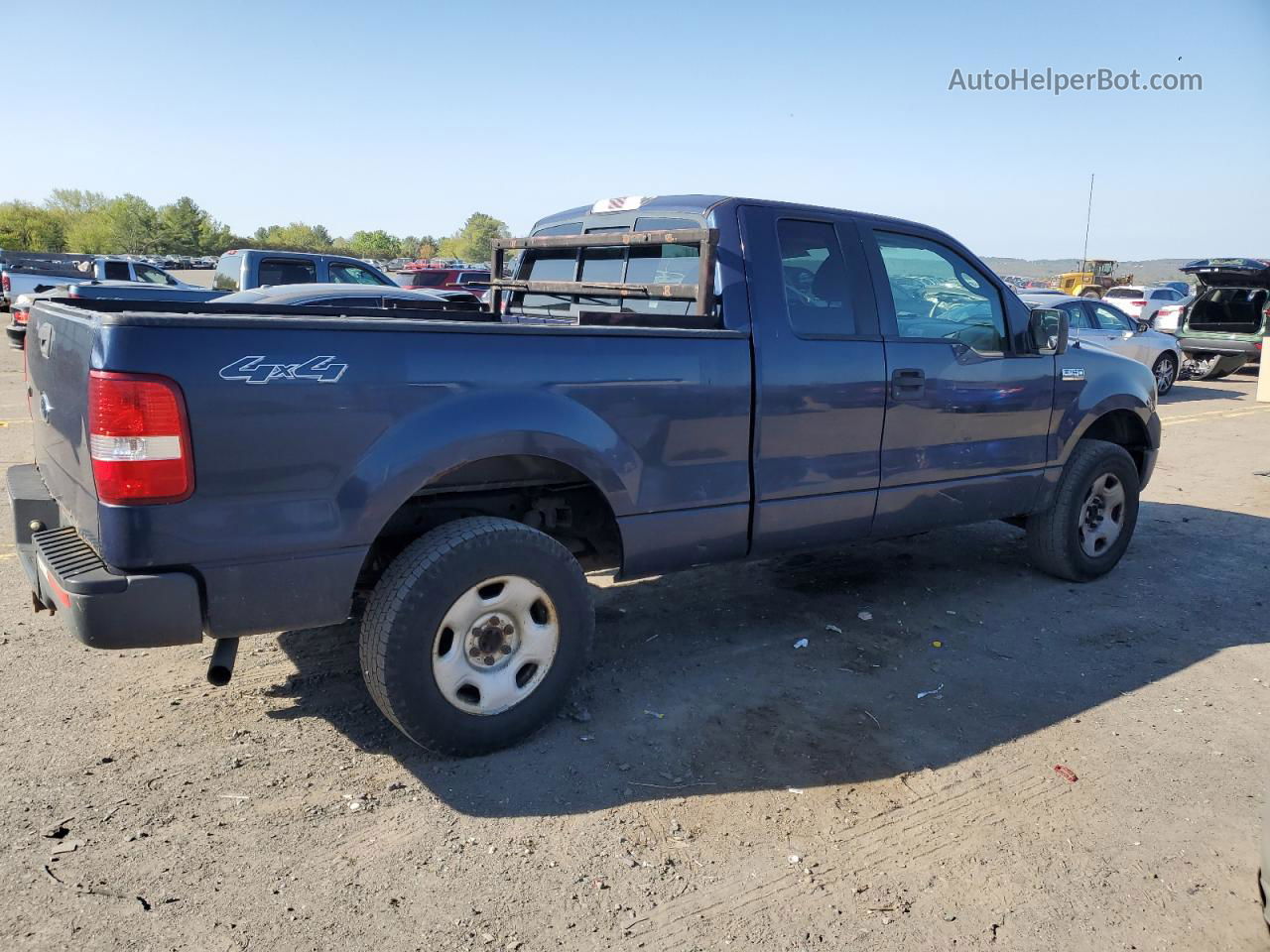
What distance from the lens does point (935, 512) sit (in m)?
4.79

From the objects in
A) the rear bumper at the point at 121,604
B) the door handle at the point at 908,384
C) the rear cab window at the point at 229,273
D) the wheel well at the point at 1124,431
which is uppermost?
the rear cab window at the point at 229,273

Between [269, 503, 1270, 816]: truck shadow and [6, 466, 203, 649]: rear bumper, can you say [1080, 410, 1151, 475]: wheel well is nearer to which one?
[269, 503, 1270, 816]: truck shadow

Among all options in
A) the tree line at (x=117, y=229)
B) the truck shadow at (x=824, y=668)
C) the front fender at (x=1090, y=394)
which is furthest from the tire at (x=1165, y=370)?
the tree line at (x=117, y=229)

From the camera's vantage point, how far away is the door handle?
441 cm

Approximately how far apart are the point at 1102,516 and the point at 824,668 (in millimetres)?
2493

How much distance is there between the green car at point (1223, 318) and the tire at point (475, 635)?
16.9 m

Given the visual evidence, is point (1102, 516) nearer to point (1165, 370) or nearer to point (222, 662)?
point (222, 662)

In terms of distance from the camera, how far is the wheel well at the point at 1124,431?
583 centimetres

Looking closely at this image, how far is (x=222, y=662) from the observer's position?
308cm

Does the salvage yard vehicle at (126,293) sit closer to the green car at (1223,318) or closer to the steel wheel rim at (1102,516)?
the steel wheel rim at (1102,516)

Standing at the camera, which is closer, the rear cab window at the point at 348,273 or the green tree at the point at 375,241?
the rear cab window at the point at 348,273

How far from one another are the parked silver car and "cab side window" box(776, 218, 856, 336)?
11.1m

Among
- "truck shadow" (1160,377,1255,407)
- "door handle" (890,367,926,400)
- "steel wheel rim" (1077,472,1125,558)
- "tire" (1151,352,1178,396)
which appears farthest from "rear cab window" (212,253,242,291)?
"tire" (1151,352,1178,396)

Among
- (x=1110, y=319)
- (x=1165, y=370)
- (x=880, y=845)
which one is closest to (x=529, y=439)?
(x=880, y=845)
